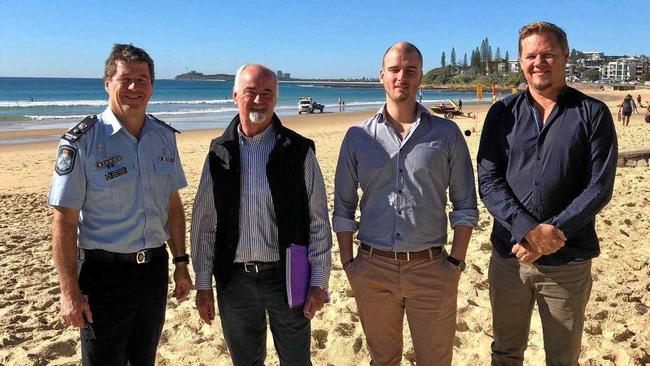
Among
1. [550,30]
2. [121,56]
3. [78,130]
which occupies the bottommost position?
[78,130]

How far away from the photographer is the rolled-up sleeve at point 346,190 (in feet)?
8.76

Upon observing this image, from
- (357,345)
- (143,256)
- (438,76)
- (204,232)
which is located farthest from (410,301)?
(438,76)

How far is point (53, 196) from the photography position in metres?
2.22

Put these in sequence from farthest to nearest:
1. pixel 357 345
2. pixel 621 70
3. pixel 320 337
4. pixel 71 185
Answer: pixel 621 70, pixel 320 337, pixel 357 345, pixel 71 185

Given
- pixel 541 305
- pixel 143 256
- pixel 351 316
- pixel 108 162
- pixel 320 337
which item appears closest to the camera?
pixel 108 162

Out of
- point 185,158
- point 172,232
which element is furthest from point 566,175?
point 185,158

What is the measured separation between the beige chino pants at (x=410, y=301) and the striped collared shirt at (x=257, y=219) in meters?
0.25

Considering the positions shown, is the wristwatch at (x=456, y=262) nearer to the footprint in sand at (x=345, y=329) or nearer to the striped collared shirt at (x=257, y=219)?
the striped collared shirt at (x=257, y=219)

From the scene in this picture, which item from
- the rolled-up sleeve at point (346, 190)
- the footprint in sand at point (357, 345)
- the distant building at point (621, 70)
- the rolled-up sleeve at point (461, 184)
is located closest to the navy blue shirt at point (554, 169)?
the rolled-up sleeve at point (461, 184)

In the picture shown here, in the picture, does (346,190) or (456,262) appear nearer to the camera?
(456,262)

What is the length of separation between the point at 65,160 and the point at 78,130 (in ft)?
0.53

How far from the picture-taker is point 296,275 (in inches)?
97.5

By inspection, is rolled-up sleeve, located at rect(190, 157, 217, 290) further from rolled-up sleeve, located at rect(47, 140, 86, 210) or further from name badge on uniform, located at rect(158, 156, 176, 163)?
rolled-up sleeve, located at rect(47, 140, 86, 210)

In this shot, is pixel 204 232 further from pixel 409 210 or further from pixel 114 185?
pixel 409 210
